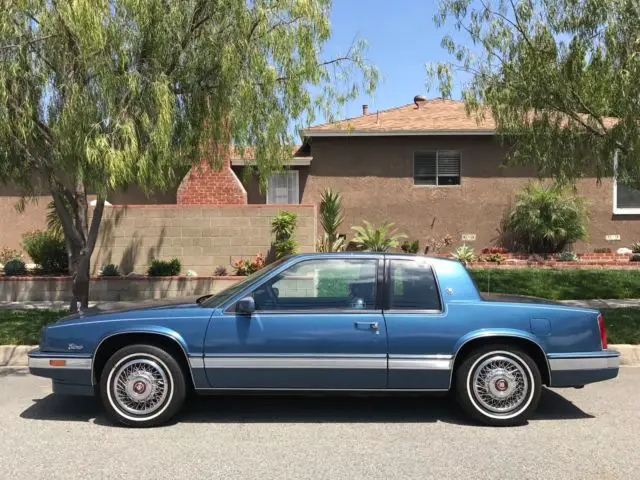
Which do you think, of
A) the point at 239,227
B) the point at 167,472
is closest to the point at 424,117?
the point at 239,227

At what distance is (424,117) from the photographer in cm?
1742

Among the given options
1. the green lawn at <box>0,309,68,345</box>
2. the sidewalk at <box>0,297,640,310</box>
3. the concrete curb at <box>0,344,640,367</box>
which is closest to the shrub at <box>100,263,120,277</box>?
the sidewalk at <box>0,297,640,310</box>

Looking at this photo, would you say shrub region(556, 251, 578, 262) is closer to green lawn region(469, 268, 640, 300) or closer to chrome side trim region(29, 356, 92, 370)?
green lawn region(469, 268, 640, 300)

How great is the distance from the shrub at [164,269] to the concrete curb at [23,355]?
5038 mm

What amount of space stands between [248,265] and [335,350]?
28.0 feet

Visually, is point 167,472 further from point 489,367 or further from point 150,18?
point 150,18

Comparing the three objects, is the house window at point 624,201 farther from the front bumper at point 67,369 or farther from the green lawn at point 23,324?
the front bumper at point 67,369

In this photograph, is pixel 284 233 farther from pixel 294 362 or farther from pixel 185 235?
pixel 294 362

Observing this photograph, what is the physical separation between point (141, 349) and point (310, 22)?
5.27m

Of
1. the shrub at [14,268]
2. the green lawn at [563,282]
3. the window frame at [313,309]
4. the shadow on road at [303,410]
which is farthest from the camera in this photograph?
the shrub at [14,268]

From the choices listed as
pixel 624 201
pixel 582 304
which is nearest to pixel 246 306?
pixel 582 304

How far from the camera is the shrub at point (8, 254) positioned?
15812mm

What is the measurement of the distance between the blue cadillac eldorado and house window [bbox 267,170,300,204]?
1146 cm

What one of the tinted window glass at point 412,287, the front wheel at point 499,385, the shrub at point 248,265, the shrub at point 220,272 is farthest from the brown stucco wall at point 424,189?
the front wheel at point 499,385
